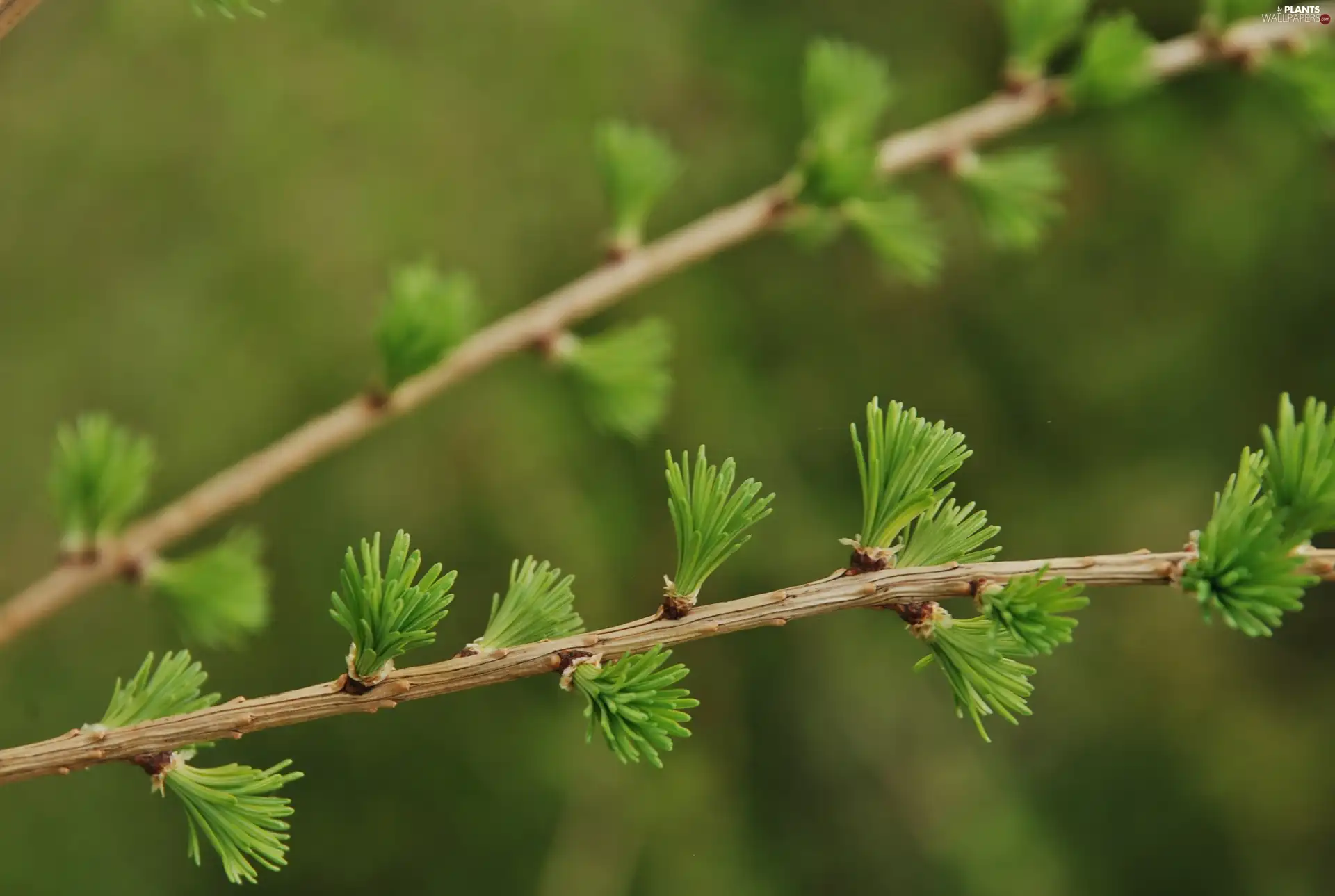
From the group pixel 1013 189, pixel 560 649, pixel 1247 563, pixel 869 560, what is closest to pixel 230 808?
pixel 560 649

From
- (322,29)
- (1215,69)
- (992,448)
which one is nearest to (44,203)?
(322,29)

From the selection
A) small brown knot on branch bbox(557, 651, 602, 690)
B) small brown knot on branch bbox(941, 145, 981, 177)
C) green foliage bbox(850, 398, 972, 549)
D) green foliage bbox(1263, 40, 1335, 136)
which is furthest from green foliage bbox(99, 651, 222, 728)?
green foliage bbox(1263, 40, 1335, 136)

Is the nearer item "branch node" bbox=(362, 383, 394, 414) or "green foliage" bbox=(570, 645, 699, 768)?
"green foliage" bbox=(570, 645, 699, 768)

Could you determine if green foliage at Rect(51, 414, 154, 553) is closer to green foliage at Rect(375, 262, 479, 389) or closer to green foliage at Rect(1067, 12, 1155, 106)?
green foliage at Rect(375, 262, 479, 389)

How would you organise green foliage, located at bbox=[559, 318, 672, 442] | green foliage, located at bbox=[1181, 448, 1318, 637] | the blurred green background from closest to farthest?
green foliage, located at bbox=[1181, 448, 1318, 637] < green foliage, located at bbox=[559, 318, 672, 442] < the blurred green background

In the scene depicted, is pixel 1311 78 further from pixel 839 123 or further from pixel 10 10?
pixel 10 10

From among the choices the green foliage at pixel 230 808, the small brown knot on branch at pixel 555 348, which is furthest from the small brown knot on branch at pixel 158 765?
the small brown knot on branch at pixel 555 348
